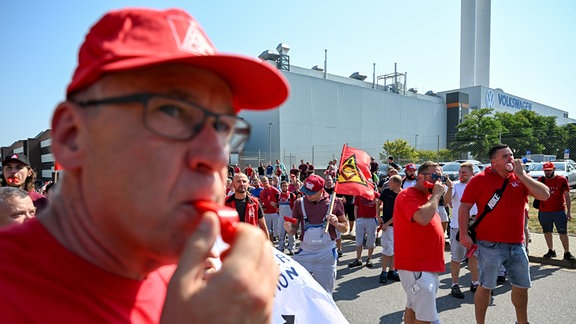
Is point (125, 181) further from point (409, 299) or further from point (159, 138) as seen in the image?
point (409, 299)

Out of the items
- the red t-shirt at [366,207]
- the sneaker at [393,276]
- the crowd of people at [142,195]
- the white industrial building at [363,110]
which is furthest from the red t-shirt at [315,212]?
the white industrial building at [363,110]

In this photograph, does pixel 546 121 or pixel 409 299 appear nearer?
pixel 409 299

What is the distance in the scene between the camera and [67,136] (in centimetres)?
98

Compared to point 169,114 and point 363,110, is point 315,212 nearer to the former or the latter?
point 169,114

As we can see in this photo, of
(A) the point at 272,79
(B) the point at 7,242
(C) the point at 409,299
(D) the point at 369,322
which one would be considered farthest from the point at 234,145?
(D) the point at 369,322

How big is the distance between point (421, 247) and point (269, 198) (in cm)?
634

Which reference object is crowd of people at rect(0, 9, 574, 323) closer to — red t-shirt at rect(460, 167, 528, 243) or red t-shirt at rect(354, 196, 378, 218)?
red t-shirt at rect(460, 167, 528, 243)

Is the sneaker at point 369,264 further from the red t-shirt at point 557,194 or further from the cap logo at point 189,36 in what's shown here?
the cap logo at point 189,36

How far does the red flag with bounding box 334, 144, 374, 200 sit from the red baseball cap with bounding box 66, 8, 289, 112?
5.43 m

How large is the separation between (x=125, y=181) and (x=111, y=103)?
0.19m

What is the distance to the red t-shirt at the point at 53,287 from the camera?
0.87m

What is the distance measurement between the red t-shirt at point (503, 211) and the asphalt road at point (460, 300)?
1403 mm

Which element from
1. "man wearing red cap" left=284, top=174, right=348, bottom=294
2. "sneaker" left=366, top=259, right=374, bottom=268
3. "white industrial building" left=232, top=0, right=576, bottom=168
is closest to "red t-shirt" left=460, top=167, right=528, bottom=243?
"man wearing red cap" left=284, top=174, right=348, bottom=294

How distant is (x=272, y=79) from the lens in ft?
3.92
